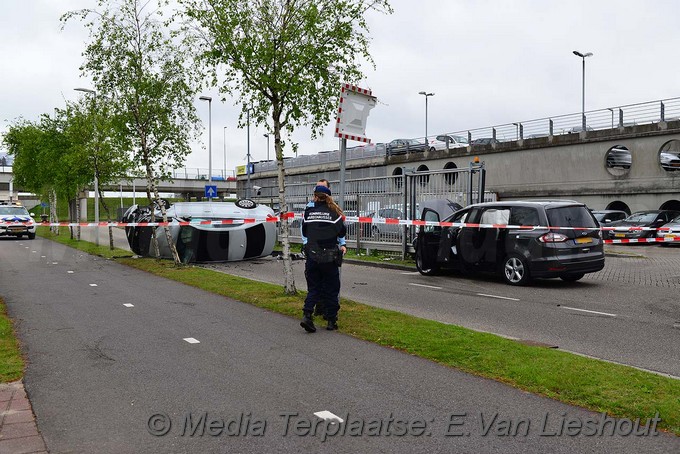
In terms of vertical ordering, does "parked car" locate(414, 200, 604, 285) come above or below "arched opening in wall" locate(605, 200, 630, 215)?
below

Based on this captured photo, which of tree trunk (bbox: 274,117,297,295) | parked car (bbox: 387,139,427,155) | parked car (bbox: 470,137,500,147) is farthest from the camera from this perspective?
parked car (bbox: 387,139,427,155)

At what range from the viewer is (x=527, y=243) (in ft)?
40.9

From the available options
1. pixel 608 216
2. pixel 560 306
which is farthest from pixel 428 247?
pixel 608 216

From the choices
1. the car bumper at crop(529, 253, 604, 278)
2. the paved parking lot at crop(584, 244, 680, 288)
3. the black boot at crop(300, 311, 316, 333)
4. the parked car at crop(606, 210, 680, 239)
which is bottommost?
the paved parking lot at crop(584, 244, 680, 288)

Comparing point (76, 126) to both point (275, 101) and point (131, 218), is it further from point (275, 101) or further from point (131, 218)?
point (275, 101)

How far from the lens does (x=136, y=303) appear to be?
10492 millimetres

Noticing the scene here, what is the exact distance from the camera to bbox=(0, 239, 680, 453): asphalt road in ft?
13.9

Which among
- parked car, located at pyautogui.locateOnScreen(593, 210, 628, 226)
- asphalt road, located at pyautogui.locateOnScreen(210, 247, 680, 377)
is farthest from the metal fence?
parked car, located at pyautogui.locateOnScreen(593, 210, 628, 226)

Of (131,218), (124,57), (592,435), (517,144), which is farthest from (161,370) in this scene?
(517,144)

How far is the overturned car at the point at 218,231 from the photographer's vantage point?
1825 centimetres

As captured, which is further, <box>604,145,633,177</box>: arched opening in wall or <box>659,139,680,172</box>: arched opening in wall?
<box>604,145,633,177</box>: arched opening in wall

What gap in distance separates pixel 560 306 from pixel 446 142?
35432 mm

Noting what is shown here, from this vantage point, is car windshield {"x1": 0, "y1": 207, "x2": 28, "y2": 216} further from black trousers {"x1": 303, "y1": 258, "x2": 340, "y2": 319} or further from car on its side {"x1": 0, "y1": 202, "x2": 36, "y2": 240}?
black trousers {"x1": 303, "y1": 258, "x2": 340, "y2": 319}

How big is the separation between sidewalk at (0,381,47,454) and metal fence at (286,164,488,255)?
39.9ft
